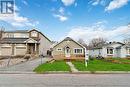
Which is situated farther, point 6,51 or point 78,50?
point 6,51

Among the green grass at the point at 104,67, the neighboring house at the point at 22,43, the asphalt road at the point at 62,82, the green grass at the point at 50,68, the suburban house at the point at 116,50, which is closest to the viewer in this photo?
the asphalt road at the point at 62,82

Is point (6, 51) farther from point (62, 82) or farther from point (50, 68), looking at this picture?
point (62, 82)

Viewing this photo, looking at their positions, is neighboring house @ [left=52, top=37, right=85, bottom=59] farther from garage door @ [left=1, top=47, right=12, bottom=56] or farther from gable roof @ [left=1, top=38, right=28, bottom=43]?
garage door @ [left=1, top=47, right=12, bottom=56]

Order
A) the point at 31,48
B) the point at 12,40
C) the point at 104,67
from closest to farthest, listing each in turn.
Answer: the point at 104,67 < the point at 31,48 < the point at 12,40

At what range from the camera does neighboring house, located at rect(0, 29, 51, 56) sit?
4691cm

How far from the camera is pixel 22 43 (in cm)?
4716

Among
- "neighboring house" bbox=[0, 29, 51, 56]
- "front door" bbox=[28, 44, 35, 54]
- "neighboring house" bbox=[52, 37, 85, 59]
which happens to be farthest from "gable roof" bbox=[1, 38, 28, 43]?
"neighboring house" bbox=[52, 37, 85, 59]

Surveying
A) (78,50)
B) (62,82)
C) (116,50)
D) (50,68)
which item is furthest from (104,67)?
(116,50)

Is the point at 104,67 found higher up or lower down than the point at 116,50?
lower down

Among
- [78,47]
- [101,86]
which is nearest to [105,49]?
[78,47]

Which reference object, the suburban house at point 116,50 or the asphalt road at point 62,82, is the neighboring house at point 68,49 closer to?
the suburban house at point 116,50

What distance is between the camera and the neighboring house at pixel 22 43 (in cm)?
4691

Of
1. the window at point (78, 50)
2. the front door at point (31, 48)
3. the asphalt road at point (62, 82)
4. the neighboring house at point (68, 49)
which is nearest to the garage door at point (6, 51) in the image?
the front door at point (31, 48)

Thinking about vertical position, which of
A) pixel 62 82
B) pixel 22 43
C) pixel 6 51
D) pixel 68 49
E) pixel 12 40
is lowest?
pixel 62 82
